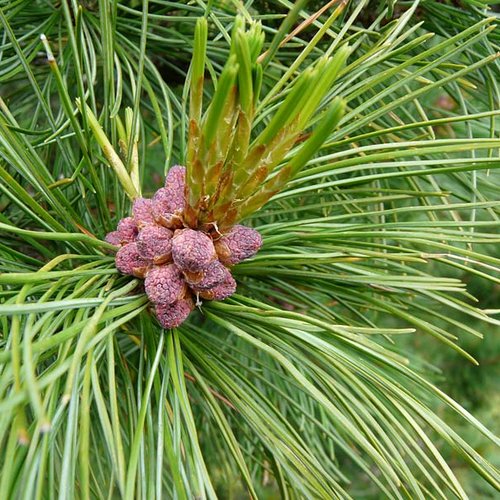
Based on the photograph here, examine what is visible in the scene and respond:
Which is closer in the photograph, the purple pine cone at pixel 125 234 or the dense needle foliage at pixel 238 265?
the dense needle foliage at pixel 238 265

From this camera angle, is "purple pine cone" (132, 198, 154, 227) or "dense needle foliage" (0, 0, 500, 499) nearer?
"dense needle foliage" (0, 0, 500, 499)

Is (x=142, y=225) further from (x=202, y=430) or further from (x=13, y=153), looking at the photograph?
(x=202, y=430)

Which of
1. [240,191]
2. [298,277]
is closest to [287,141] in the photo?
[240,191]

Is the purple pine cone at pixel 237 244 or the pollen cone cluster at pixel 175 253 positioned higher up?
Answer: the purple pine cone at pixel 237 244

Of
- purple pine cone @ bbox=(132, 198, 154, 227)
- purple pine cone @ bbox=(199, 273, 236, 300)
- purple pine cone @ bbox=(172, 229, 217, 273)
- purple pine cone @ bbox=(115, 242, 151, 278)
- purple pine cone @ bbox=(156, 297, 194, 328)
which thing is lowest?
purple pine cone @ bbox=(156, 297, 194, 328)
